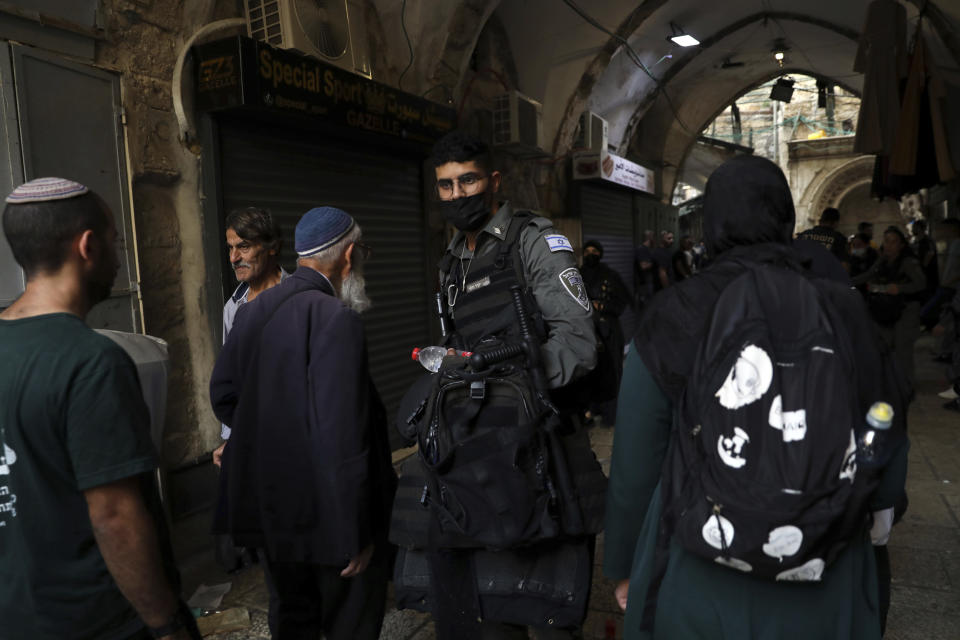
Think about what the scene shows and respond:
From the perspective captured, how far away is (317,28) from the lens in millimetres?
4840

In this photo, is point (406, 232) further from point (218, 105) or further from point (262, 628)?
point (262, 628)

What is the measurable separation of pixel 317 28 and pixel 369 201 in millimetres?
1468

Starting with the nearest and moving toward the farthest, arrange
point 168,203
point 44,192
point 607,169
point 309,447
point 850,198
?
point 44,192 < point 309,447 < point 168,203 < point 607,169 < point 850,198

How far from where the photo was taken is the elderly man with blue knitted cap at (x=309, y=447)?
210cm

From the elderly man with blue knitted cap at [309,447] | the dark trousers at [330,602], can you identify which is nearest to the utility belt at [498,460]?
the elderly man with blue knitted cap at [309,447]

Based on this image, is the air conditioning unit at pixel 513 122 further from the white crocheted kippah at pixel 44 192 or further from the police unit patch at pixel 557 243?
the white crocheted kippah at pixel 44 192

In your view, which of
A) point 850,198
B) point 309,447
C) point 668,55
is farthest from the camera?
point 850,198

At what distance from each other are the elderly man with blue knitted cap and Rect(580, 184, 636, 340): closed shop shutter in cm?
739

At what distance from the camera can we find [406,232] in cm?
640

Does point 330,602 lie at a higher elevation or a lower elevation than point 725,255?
lower

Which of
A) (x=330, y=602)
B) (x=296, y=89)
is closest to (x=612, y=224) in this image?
(x=296, y=89)

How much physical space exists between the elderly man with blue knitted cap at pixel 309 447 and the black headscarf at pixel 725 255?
1002 mm

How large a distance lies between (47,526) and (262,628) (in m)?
2.11

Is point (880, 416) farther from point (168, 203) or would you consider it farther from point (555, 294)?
point (168, 203)
